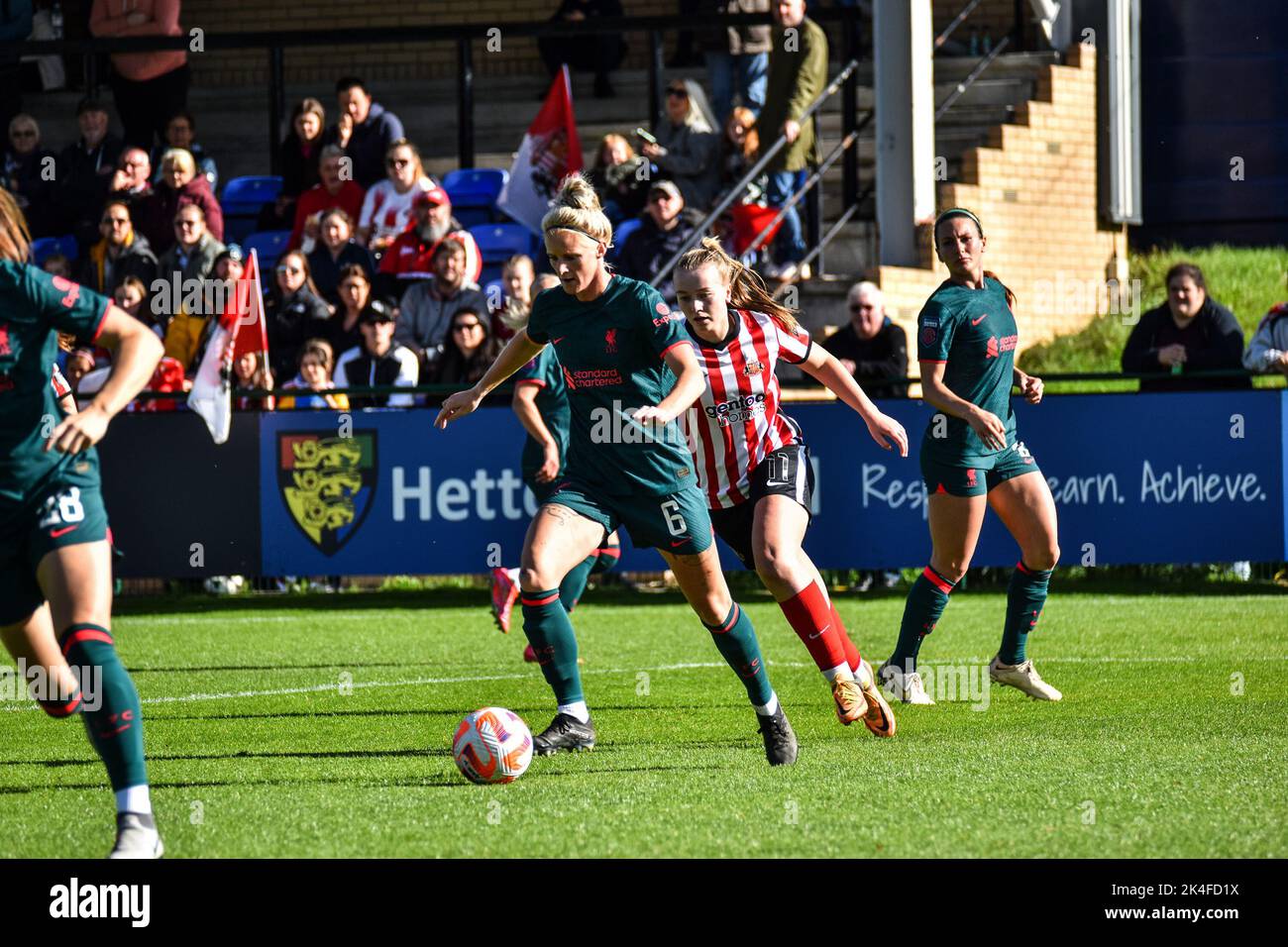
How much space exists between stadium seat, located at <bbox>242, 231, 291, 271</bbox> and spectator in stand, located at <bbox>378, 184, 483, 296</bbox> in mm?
1946

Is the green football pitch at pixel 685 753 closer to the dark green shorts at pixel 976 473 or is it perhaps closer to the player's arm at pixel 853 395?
the dark green shorts at pixel 976 473

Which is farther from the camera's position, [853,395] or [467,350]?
[467,350]

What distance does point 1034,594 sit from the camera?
9211 mm

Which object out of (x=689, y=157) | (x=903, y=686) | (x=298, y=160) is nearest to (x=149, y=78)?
(x=298, y=160)

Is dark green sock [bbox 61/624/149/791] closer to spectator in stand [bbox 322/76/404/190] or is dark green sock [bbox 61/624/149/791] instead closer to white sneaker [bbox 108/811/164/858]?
white sneaker [bbox 108/811/164/858]

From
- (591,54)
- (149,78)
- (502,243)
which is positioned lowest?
(502,243)

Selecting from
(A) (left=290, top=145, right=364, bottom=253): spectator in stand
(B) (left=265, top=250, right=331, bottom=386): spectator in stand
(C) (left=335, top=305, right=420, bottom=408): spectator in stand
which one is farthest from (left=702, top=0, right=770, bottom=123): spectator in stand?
(B) (left=265, top=250, right=331, bottom=386): spectator in stand

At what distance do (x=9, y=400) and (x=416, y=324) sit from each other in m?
10.1

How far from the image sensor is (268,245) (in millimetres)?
18297

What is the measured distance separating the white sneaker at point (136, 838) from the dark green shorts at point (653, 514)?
7.69 feet

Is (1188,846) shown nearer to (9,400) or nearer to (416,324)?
(9,400)

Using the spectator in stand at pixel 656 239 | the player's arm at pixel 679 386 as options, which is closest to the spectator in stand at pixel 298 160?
the spectator in stand at pixel 656 239

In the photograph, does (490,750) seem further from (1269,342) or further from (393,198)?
(393,198)

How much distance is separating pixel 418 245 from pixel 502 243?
1360 mm
